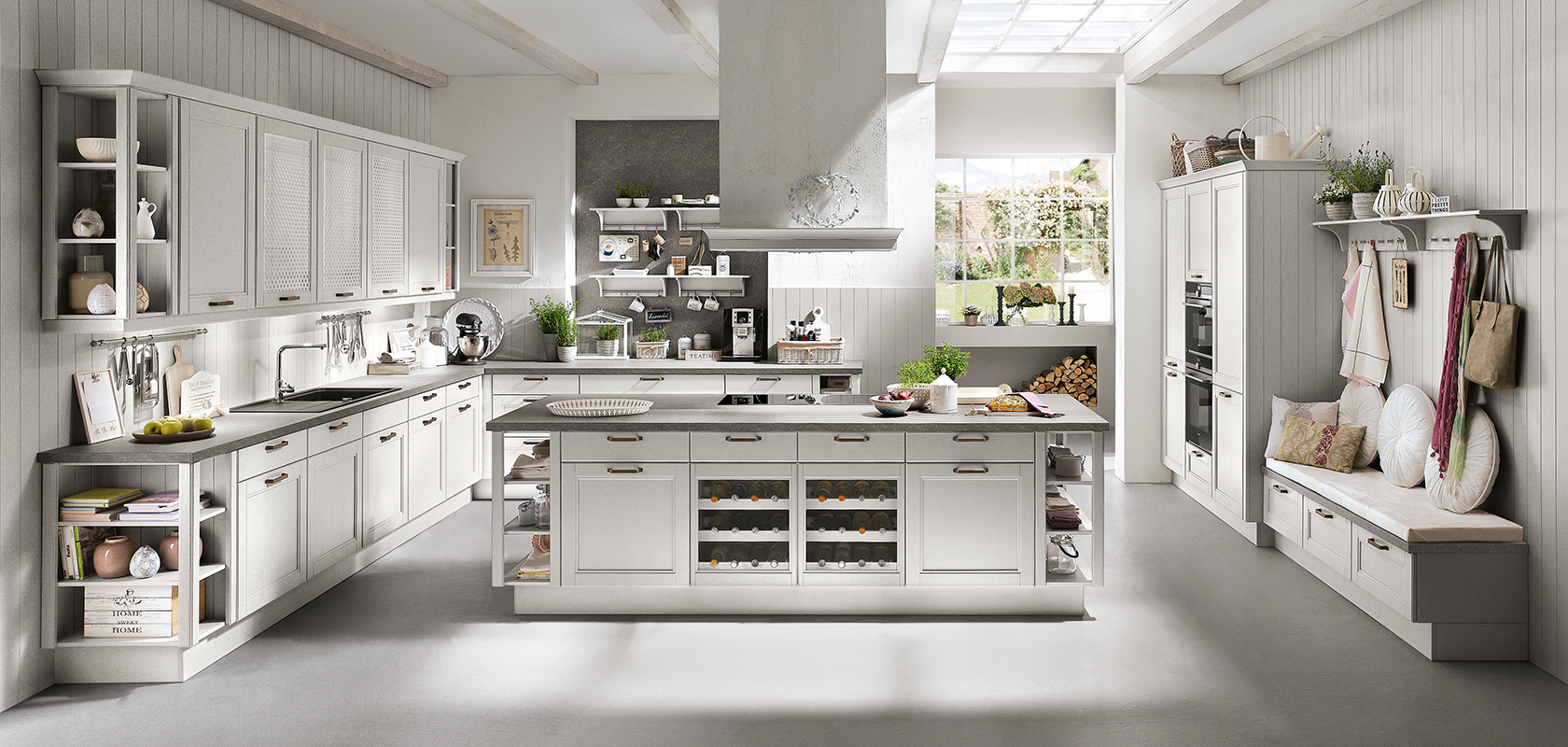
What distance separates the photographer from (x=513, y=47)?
6.16 m

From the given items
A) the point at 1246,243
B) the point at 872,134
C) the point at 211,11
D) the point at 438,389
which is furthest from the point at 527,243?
the point at 1246,243

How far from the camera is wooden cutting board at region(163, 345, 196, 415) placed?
177 inches

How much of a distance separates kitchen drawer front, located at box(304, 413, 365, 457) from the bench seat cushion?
4.81 metres

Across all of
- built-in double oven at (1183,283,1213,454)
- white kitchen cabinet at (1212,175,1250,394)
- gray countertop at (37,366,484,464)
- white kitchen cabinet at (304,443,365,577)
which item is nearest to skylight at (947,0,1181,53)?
white kitchen cabinet at (1212,175,1250,394)

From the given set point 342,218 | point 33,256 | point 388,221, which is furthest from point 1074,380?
point 33,256

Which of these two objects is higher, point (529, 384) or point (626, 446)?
point (529, 384)

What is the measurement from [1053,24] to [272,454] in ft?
17.7

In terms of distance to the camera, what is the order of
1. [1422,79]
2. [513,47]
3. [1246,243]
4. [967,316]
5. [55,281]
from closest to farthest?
[55,281] → [1422,79] → [1246,243] → [513,47] → [967,316]

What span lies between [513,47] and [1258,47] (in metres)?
4.76

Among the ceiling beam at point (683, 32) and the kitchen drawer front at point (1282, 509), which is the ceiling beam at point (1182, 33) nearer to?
the kitchen drawer front at point (1282, 509)

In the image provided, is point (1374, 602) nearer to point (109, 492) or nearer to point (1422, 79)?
point (1422, 79)

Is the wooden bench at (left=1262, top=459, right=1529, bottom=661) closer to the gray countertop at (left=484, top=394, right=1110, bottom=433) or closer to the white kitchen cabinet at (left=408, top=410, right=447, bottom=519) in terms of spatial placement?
the gray countertop at (left=484, top=394, right=1110, bottom=433)

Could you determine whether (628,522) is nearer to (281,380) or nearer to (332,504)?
(332,504)

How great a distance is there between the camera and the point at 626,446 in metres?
4.57
